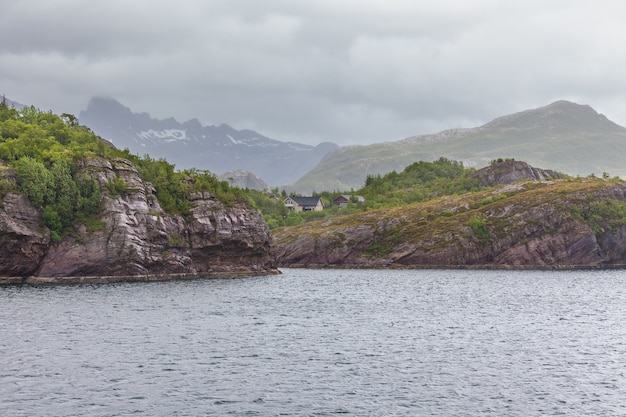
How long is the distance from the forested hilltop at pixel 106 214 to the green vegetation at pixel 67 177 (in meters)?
0.21

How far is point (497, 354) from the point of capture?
58719mm

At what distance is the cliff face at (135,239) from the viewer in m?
117

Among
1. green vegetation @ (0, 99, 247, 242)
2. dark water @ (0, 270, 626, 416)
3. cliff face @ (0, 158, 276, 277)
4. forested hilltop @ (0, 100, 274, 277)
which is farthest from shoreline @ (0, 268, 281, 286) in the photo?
dark water @ (0, 270, 626, 416)

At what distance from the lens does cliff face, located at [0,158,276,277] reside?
117 m

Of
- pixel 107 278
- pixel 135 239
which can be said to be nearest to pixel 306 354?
pixel 107 278

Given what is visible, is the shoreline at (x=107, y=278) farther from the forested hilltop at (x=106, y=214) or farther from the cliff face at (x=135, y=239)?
the forested hilltop at (x=106, y=214)

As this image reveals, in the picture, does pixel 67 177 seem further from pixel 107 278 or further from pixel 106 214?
pixel 107 278

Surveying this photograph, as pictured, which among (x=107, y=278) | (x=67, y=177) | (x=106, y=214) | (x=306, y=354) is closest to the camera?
(x=306, y=354)

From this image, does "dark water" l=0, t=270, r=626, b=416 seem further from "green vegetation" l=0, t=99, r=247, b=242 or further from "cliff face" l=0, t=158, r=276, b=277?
"green vegetation" l=0, t=99, r=247, b=242

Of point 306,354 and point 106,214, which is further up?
point 106,214

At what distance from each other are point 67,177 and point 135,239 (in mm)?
18504

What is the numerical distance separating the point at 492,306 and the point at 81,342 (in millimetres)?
58591

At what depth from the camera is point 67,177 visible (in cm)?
12825

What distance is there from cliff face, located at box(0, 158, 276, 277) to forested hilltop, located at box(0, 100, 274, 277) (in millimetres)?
189
